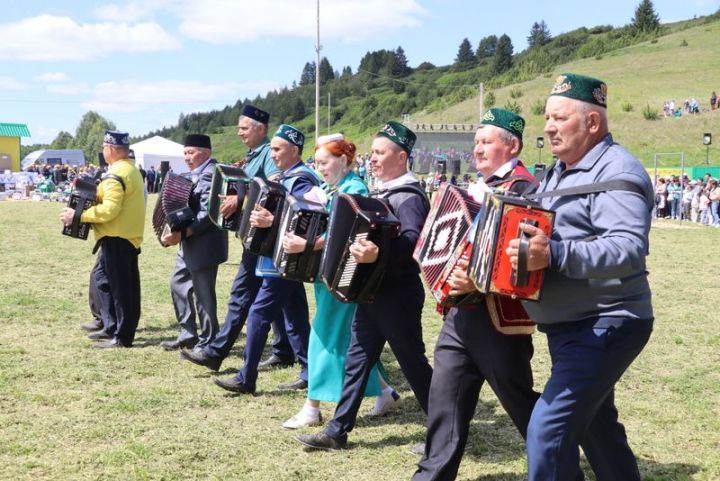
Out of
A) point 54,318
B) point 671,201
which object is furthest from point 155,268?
point 671,201

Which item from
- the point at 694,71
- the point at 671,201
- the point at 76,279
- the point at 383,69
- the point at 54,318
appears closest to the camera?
the point at 54,318

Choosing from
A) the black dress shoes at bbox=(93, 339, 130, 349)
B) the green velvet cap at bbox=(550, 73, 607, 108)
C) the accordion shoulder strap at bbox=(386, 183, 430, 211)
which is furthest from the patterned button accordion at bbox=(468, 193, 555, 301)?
the black dress shoes at bbox=(93, 339, 130, 349)

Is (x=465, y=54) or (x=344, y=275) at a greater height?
(x=465, y=54)

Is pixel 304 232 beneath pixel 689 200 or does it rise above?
above

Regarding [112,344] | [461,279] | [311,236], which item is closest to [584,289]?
[461,279]

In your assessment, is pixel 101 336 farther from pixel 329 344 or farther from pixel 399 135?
pixel 399 135

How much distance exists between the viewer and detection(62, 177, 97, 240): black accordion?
8.20 m

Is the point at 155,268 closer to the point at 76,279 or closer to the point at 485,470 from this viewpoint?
the point at 76,279

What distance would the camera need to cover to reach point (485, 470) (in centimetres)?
502

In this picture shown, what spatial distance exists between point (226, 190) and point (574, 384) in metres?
4.07

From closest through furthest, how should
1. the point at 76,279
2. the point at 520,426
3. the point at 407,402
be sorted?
the point at 520,426, the point at 407,402, the point at 76,279

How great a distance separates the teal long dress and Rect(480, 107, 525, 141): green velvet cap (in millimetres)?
1360

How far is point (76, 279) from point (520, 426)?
32.6 ft

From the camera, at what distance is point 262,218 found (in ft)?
19.3
